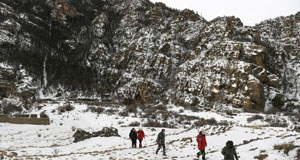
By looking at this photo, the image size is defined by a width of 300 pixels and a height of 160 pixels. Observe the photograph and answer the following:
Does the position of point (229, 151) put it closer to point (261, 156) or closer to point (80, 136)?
point (261, 156)

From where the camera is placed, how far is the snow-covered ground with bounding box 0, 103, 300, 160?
10.9m

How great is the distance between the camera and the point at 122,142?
57.2ft

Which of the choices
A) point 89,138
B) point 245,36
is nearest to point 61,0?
point 245,36

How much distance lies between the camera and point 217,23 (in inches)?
2090

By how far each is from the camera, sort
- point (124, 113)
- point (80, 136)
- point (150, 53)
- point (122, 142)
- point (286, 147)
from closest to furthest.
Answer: point (286, 147)
point (122, 142)
point (80, 136)
point (124, 113)
point (150, 53)

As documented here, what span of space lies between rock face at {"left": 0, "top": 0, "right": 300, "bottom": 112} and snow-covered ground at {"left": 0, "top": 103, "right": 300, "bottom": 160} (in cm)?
1236

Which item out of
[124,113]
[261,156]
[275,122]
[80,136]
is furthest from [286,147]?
[124,113]

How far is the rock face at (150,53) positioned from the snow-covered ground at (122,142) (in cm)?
1236

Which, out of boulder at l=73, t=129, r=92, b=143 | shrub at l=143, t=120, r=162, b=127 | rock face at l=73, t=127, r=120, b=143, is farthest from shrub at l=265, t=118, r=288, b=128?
boulder at l=73, t=129, r=92, b=143

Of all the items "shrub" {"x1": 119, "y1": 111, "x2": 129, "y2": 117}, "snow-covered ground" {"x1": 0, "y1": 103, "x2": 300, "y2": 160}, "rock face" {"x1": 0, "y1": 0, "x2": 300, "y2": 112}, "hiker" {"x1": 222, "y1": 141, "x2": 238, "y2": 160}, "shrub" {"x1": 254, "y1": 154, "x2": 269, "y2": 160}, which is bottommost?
"snow-covered ground" {"x1": 0, "y1": 103, "x2": 300, "y2": 160}

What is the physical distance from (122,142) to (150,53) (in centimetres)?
4398

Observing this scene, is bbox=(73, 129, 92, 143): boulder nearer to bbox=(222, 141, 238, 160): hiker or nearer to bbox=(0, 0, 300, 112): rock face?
bbox=(222, 141, 238, 160): hiker

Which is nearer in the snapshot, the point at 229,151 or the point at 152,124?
the point at 229,151

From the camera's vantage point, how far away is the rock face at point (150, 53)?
3981cm
